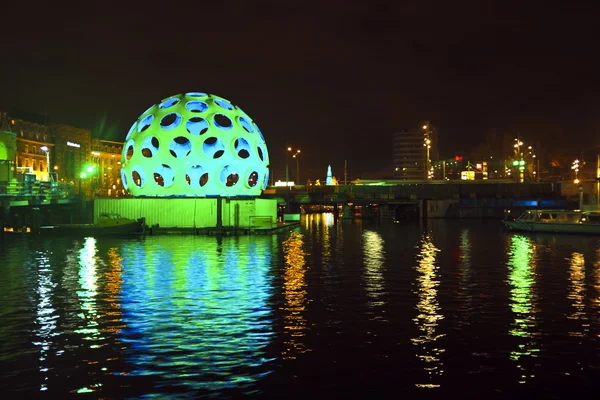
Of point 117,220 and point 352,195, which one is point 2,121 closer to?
point 352,195

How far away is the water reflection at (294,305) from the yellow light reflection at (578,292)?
6827 mm

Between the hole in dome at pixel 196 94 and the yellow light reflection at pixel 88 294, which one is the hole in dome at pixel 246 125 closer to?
the hole in dome at pixel 196 94

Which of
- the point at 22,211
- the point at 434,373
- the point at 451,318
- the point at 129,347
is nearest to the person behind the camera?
the point at 434,373

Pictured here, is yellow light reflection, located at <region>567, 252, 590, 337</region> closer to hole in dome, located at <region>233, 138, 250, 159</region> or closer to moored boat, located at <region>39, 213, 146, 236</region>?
hole in dome, located at <region>233, 138, 250, 159</region>

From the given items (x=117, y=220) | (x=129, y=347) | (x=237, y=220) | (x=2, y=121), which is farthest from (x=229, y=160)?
(x=2, y=121)

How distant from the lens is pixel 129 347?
1571 cm

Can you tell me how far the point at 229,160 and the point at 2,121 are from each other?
7270cm

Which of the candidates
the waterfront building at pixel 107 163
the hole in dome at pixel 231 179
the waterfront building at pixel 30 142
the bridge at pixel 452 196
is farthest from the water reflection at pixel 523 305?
the waterfront building at pixel 107 163

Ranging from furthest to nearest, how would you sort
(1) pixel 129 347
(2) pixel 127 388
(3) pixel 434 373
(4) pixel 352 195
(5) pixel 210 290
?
(4) pixel 352 195 < (5) pixel 210 290 < (1) pixel 129 347 < (3) pixel 434 373 < (2) pixel 127 388

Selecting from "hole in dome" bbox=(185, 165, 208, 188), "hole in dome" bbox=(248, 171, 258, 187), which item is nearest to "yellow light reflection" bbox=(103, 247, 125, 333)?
"hole in dome" bbox=(185, 165, 208, 188)

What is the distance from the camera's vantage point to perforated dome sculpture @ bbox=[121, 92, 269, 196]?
5297 centimetres

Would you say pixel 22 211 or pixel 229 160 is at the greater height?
pixel 229 160

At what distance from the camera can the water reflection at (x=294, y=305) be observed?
15.8 metres

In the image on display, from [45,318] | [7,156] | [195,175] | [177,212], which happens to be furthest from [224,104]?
[45,318]
